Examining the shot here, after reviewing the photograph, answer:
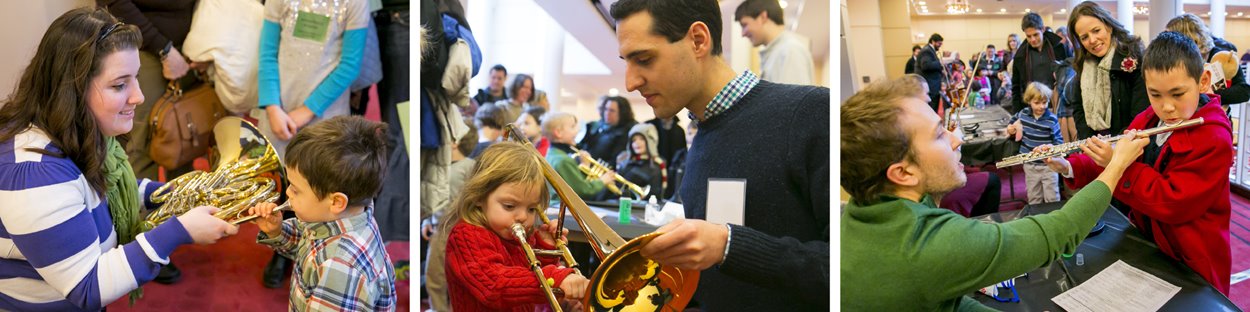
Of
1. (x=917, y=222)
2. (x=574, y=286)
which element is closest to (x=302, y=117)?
(x=574, y=286)

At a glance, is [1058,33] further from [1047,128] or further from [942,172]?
[942,172]

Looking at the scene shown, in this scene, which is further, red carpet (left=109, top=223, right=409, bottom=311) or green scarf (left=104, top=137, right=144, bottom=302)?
red carpet (left=109, top=223, right=409, bottom=311)

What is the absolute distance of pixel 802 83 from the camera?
206cm

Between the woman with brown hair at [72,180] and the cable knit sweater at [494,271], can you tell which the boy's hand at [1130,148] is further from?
the woman with brown hair at [72,180]

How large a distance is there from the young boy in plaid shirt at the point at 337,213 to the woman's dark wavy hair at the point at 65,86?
Result: 44 cm

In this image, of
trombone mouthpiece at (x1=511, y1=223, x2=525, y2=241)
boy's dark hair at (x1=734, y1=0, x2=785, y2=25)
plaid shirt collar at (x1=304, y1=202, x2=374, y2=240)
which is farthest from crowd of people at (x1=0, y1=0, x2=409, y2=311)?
boy's dark hair at (x1=734, y1=0, x2=785, y2=25)

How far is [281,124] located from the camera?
260cm

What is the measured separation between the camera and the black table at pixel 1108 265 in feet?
→ 7.14

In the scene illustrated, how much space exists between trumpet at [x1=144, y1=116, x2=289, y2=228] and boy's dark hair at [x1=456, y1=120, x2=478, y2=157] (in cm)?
48

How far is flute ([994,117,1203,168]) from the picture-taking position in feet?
6.92

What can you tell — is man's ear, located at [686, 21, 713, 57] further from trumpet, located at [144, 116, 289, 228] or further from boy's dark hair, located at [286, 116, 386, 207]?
trumpet, located at [144, 116, 289, 228]

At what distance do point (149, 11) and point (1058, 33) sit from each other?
2.48 metres

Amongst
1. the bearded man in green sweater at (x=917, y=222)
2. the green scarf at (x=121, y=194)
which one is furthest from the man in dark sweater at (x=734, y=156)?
the green scarf at (x=121, y=194)

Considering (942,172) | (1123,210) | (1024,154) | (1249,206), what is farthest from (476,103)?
(1249,206)
